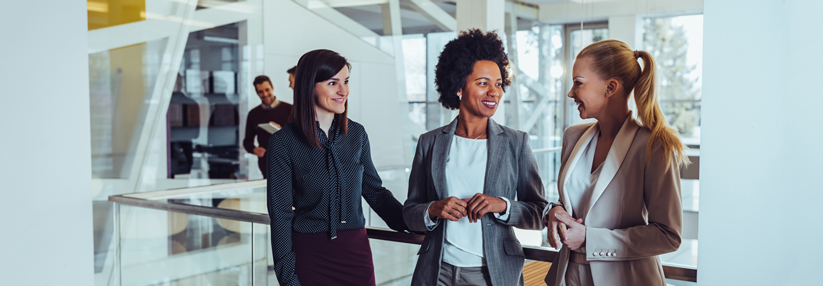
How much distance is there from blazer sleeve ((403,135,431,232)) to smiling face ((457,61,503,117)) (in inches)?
7.3

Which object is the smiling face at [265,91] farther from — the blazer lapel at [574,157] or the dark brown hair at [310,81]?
the blazer lapel at [574,157]

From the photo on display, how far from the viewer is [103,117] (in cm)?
528

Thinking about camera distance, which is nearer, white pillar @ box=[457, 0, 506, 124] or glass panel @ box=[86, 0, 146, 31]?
glass panel @ box=[86, 0, 146, 31]

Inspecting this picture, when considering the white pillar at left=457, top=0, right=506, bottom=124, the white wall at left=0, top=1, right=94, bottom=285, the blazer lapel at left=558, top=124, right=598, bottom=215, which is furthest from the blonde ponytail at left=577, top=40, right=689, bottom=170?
the white pillar at left=457, top=0, right=506, bottom=124

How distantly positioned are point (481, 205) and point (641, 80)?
0.51 meters

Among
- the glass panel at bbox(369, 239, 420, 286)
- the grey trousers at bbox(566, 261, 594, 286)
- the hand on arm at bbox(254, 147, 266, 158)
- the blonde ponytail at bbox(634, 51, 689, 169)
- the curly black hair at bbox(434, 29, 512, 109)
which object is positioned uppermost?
the curly black hair at bbox(434, 29, 512, 109)

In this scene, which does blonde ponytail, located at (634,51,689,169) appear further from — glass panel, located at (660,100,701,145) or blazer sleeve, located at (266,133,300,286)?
glass panel, located at (660,100,701,145)

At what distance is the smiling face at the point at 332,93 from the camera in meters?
1.89

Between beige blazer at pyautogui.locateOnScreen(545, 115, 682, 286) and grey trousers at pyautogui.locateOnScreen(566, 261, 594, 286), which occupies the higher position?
beige blazer at pyautogui.locateOnScreen(545, 115, 682, 286)

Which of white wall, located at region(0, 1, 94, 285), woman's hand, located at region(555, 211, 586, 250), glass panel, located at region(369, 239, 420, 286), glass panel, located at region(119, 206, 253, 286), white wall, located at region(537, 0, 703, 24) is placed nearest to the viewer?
woman's hand, located at region(555, 211, 586, 250)

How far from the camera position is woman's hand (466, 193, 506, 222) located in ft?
5.20

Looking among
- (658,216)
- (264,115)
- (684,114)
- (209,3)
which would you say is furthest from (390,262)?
(684,114)

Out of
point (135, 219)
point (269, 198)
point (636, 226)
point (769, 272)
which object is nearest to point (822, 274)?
point (769, 272)

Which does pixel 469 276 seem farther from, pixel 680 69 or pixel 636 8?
pixel 680 69
